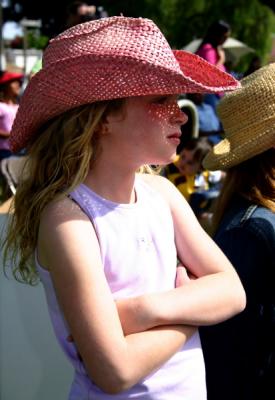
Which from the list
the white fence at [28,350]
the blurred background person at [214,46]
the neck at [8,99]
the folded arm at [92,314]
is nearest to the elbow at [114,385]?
the folded arm at [92,314]

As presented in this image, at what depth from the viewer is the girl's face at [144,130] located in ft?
4.93

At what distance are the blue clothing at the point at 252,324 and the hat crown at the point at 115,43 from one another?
2.15ft

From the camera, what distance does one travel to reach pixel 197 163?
518cm

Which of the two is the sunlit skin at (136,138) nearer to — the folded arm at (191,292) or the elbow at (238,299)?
the folded arm at (191,292)

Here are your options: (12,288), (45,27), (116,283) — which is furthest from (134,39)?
(45,27)

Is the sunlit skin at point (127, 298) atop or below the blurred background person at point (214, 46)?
atop

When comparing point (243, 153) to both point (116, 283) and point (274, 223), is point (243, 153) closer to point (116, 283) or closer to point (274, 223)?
point (274, 223)

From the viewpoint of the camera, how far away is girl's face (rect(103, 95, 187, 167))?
1.50m

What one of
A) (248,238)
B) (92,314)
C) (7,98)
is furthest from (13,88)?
(92,314)

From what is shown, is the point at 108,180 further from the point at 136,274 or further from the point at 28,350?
the point at 28,350

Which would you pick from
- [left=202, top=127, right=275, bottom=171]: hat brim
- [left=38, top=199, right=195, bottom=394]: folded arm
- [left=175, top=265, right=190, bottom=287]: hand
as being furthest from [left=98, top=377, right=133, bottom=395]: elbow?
[left=202, top=127, right=275, bottom=171]: hat brim

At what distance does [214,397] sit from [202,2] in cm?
2452

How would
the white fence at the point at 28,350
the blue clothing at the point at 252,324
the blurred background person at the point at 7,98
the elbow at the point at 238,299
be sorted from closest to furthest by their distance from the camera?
the elbow at the point at 238,299, the blue clothing at the point at 252,324, the white fence at the point at 28,350, the blurred background person at the point at 7,98

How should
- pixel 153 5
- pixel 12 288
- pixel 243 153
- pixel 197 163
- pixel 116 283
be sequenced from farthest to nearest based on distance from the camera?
pixel 153 5, pixel 197 163, pixel 12 288, pixel 243 153, pixel 116 283
